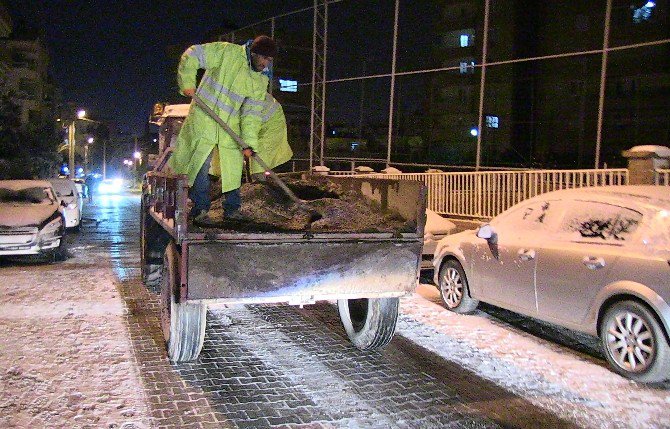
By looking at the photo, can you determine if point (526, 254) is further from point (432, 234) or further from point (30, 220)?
point (30, 220)

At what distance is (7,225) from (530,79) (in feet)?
45.7

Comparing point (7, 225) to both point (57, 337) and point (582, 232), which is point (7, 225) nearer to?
point (57, 337)

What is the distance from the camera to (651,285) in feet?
18.1

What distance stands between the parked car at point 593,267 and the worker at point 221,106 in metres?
3.19

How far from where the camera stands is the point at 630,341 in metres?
5.68

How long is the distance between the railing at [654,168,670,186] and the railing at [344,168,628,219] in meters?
0.56

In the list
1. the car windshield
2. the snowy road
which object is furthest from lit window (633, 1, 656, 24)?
the car windshield

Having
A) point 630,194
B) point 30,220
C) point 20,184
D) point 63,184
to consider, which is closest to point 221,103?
point 630,194

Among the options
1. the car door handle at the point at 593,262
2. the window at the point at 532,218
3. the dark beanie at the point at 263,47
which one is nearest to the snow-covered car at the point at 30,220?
the dark beanie at the point at 263,47

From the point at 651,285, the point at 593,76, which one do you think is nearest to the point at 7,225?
the point at 651,285

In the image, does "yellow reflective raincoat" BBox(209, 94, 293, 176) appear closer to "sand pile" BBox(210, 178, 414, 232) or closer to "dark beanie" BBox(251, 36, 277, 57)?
"sand pile" BBox(210, 178, 414, 232)

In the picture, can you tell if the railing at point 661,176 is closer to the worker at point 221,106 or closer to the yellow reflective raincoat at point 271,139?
the yellow reflective raincoat at point 271,139

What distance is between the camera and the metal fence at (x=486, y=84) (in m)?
13.9

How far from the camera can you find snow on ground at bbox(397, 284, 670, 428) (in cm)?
492
